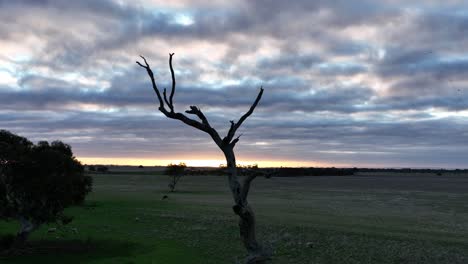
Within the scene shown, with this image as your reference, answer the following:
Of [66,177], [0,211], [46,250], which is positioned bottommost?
[46,250]

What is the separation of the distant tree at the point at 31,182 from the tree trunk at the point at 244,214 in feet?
53.7

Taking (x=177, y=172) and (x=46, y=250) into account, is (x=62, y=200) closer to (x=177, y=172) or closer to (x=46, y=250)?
(x=46, y=250)

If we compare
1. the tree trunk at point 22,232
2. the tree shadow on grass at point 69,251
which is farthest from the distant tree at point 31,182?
the tree shadow on grass at point 69,251

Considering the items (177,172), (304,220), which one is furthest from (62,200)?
(177,172)

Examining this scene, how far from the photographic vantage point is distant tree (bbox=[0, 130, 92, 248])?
1059 inches

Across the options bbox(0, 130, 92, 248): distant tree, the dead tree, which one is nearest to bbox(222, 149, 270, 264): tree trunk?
the dead tree

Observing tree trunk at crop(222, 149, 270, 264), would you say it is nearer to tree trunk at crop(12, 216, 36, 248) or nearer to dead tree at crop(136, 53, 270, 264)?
dead tree at crop(136, 53, 270, 264)

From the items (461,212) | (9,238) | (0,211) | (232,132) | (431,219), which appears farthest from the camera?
(461,212)

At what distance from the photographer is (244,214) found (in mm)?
14227

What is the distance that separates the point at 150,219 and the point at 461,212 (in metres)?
37.3

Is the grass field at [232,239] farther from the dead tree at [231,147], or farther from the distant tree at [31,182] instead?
the dead tree at [231,147]

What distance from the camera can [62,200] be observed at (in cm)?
2809

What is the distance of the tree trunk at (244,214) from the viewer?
46.0ft

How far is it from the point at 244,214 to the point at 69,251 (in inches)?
728
